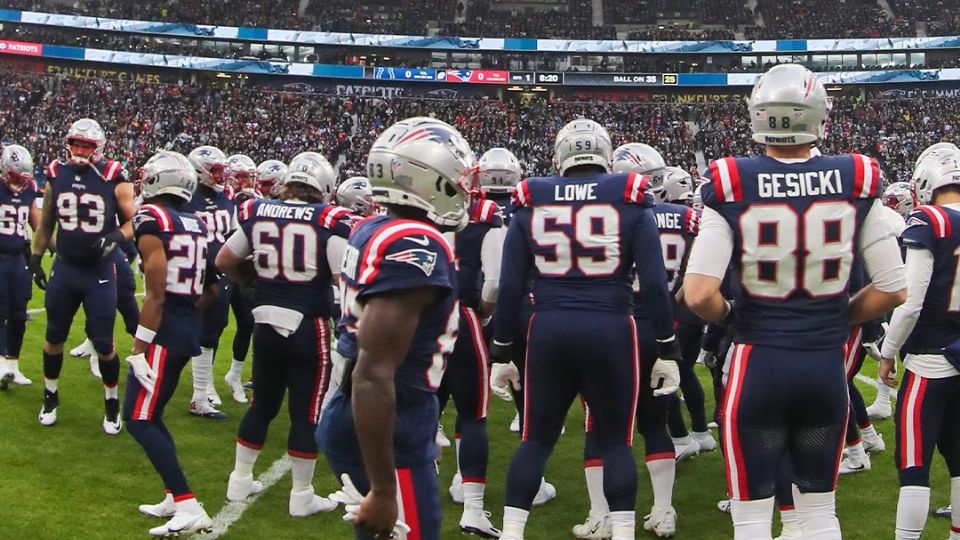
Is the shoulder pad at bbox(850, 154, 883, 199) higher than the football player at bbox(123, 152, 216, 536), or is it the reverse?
the shoulder pad at bbox(850, 154, 883, 199)

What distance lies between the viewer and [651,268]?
4523 mm

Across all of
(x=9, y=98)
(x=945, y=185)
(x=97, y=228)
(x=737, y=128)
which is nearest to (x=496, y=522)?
(x=945, y=185)

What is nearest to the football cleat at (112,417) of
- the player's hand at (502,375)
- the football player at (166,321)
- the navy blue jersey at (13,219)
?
the football player at (166,321)

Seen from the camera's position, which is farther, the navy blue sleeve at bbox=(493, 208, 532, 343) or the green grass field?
the green grass field

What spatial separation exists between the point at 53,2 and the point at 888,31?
1608 inches

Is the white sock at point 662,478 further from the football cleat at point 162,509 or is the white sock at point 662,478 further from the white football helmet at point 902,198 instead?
the white football helmet at point 902,198

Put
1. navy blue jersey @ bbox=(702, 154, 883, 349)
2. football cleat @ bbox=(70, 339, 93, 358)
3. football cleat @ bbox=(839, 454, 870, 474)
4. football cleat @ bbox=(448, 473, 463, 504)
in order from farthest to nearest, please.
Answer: football cleat @ bbox=(70, 339, 93, 358), football cleat @ bbox=(839, 454, 870, 474), football cleat @ bbox=(448, 473, 463, 504), navy blue jersey @ bbox=(702, 154, 883, 349)

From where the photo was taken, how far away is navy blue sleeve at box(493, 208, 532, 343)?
462 cm

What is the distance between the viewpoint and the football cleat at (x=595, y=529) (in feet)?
17.2

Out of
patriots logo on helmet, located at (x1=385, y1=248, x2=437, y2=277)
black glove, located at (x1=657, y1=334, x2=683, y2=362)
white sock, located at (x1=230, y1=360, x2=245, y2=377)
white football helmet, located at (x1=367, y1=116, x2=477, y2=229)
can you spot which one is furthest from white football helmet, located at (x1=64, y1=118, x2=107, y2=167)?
patriots logo on helmet, located at (x1=385, y1=248, x2=437, y2=277)

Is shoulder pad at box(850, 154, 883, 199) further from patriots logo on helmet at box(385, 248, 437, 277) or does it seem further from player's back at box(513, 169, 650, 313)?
patriots logo on helmet at box(385, 248, 437, 277)

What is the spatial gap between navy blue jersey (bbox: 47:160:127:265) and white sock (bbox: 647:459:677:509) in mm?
4507

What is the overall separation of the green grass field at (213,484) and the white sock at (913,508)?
102 centimetres

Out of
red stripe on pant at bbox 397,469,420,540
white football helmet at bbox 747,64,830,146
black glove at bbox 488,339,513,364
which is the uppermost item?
white football helmet at bbox 747,64,830,146
